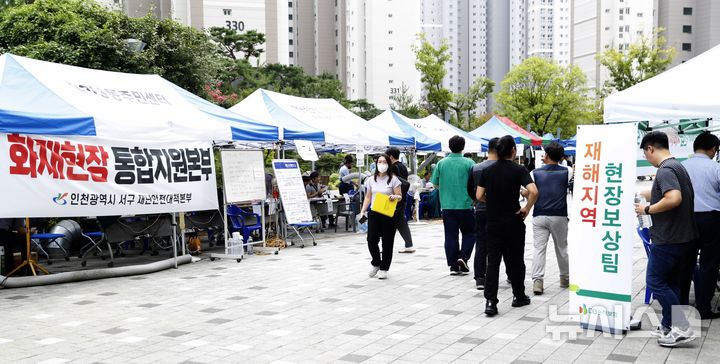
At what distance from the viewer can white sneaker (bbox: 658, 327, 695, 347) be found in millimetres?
5152

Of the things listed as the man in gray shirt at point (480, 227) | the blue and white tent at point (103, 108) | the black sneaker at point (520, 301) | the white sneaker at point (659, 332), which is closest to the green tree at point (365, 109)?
the blue and white tent at point (103, 108)

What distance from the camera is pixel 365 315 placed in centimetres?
657

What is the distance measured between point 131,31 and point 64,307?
1188cm

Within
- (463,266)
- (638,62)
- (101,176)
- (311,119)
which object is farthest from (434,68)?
(101,176)

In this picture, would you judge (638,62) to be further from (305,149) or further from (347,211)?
(305,149)

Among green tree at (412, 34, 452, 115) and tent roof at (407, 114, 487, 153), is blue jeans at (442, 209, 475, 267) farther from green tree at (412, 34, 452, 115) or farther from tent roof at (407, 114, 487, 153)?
green tree at (412, 34, 452, 115)

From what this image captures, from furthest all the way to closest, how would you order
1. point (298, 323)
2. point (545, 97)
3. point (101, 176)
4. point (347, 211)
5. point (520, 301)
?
point (545, 97) → point (347, 211) → point (101, 176) → point (520, 301) → point (298, 323)

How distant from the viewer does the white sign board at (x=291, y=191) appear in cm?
1191

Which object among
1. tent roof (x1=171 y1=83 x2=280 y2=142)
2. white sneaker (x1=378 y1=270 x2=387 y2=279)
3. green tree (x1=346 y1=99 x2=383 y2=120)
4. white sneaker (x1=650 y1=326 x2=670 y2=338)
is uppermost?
green tree (x1=346 y1=99 x2=383 y2=120)

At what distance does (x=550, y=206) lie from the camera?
23.8 ft

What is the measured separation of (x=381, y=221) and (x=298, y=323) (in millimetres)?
2537

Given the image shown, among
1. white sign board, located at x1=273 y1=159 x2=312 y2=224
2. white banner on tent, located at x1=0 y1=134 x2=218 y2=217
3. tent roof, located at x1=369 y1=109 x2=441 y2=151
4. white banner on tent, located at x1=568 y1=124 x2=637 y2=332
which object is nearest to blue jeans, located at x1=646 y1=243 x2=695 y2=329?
white banner on tent, located at x1=568 y1=124 x2=637 y2=332

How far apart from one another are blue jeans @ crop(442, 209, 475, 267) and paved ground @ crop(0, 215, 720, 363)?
0.41 m

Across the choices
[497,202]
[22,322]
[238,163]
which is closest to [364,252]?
[238,163]
